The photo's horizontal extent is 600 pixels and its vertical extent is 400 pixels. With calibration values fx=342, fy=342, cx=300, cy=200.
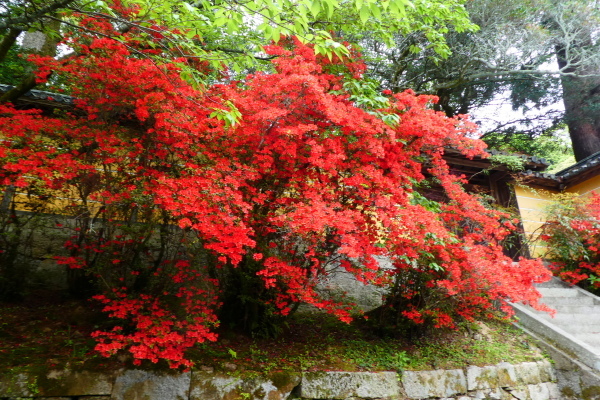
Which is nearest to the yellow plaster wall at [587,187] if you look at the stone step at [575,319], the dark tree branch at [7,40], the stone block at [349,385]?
the stone step at [575,319]

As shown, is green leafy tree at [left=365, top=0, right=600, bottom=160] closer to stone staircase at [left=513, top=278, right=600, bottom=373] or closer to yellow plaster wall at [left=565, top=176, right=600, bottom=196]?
yellow plaster wall at [left=565, top=176, right=600, bottom=196]

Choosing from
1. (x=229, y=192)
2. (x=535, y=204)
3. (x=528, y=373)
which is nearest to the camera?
(x=229, y=192)

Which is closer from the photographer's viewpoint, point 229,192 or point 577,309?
point 229,192

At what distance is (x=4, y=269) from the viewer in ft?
17.7

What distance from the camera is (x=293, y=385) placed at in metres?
4.70

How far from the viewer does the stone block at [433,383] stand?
5.26 m

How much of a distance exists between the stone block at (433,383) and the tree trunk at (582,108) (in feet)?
35.8

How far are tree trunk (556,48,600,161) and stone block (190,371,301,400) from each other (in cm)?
1290

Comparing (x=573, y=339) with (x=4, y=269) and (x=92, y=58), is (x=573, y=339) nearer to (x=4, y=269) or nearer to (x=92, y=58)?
(x=92, y=58)

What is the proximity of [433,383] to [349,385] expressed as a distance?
148cm

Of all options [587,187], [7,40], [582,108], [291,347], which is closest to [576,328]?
[587,187]

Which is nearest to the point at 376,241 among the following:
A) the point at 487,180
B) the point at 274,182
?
the point at 274,182

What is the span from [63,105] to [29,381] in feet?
14.6

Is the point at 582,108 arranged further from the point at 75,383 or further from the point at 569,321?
the point at 75,383
